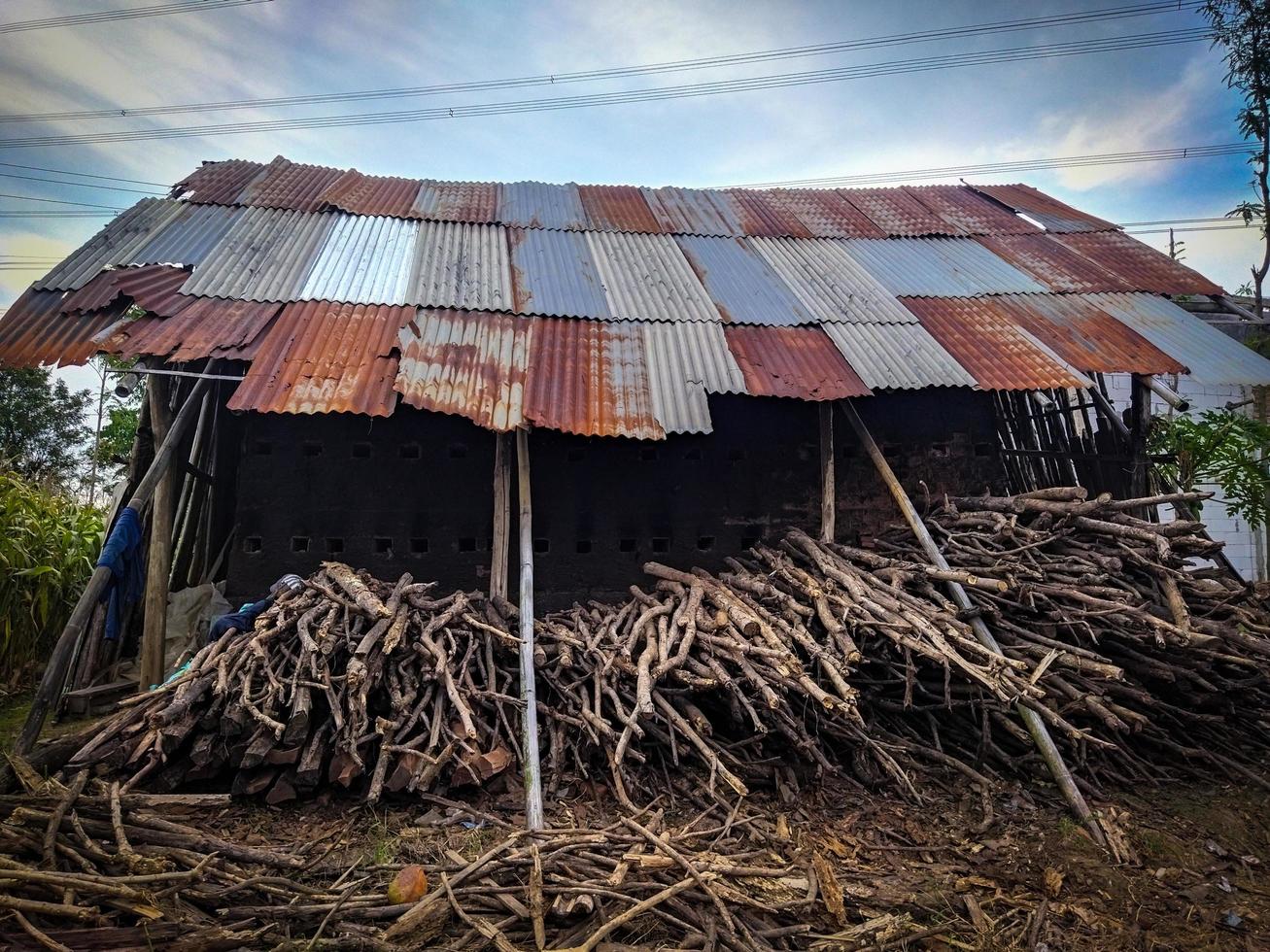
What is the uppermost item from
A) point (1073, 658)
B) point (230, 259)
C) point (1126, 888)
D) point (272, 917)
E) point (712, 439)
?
point (230, 259)

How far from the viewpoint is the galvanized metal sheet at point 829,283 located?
7445 millimetres

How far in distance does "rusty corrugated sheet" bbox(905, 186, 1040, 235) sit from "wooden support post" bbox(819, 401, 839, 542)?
465cm

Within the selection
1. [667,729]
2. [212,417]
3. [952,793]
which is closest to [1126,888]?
[952,793]

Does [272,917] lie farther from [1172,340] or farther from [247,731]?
[1172,340]

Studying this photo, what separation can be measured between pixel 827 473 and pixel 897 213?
213 inches

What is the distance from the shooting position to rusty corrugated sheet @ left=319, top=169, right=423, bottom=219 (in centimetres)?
847

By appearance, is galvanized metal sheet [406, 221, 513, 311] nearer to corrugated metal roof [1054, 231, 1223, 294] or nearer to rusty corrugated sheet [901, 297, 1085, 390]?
rusty corrugated sheet [901, 297, 1085, 390]

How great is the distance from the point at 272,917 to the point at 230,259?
612 centimetres

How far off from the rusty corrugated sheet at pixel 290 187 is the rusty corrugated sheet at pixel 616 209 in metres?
3.35

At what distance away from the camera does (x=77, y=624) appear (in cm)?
520

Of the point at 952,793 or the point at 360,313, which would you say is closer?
the point at 952,793

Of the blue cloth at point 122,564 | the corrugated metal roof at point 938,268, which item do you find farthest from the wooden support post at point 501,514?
the corrugated metal roof at point 938,268

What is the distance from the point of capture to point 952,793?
5.06 metres

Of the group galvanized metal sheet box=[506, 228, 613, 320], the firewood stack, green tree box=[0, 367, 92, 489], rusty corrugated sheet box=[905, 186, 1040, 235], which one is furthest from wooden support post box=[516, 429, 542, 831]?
green tree box=[0, 367, 92, 489]
